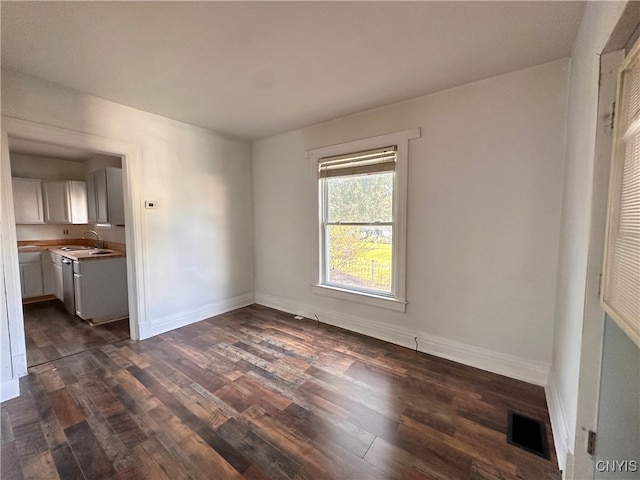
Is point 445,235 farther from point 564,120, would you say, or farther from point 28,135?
point 28,135

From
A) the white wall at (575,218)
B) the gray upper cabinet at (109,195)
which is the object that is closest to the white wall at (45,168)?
the gray upper cabinet at (109,195)

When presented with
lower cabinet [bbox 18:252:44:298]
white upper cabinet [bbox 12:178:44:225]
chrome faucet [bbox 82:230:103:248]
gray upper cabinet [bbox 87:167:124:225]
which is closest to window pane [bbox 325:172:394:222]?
gray upper cabinet [bbox 87:167:124:225]

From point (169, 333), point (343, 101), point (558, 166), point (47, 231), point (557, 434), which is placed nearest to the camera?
point (557, 434)

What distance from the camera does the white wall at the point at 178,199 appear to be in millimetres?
2424

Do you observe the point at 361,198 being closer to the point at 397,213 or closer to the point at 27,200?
the point at 397,213

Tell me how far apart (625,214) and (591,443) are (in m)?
1.09

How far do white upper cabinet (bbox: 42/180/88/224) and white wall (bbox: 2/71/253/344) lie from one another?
287 cm

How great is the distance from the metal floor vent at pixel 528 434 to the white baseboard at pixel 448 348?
53cm

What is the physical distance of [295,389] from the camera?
211 centimetres

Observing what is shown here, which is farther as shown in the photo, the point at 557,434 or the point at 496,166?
the point at 496,166

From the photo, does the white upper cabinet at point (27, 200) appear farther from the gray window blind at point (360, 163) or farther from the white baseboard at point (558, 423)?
the white baseboard at point (558, 423)

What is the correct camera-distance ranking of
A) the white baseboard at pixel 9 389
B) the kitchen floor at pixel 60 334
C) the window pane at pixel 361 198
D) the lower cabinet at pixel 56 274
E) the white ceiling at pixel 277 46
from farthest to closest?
the lower cabinet at pixel 56 274, the window pane at pixel 361 198, the kitchen floor at pixel 60 334, the white baseboard at pixel 9 389, the white ceiling at pixel 277 46

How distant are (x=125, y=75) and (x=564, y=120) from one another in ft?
11.7

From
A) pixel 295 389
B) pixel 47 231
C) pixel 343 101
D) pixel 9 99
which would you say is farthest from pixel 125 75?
pixel 47 231
